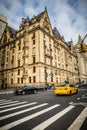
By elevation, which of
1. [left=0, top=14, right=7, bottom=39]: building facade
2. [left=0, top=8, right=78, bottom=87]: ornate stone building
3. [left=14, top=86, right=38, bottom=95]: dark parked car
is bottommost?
[left=14, top=86, right=38, bottom=95]: dark parked car

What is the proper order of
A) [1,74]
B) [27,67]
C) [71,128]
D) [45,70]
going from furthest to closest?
[1,74]
[27,67]
[45,70]
[71,128]

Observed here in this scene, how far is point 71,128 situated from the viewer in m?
3.98

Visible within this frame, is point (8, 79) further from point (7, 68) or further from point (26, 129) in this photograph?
point (26, 129)

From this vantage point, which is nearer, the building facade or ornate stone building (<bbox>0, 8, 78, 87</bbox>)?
ornate stone building (<bbox>0, 8, 78, 87</bbox>)

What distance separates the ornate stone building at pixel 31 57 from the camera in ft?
123

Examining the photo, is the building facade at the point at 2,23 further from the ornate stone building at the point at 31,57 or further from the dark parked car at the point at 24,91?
the dark parked car at the point at 24,91

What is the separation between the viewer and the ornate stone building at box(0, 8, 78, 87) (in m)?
37.4

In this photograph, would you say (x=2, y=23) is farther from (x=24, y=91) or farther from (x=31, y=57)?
(x=24, y=91)

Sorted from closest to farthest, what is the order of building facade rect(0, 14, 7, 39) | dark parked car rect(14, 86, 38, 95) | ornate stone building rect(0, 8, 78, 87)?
dark parked car rect(14, 86, 38, 95), ornate stone building rect(0, 8, 78, 87), building facade rect(0, 14, 7, 39)

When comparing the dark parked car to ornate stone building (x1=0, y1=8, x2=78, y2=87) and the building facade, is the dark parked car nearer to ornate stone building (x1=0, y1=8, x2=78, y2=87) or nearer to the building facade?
ornate stone building (x1=0, y1=8, x2=78, y2=87)

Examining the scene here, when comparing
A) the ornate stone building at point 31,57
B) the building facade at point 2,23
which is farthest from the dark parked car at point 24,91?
the building facade at point 2,23

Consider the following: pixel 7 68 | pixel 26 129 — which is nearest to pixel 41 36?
pixel 7 68

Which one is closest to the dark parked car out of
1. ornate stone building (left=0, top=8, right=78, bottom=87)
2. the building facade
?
ornate stone building (left=0, top=8, right=78, bottom=87)

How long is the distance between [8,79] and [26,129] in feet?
144
